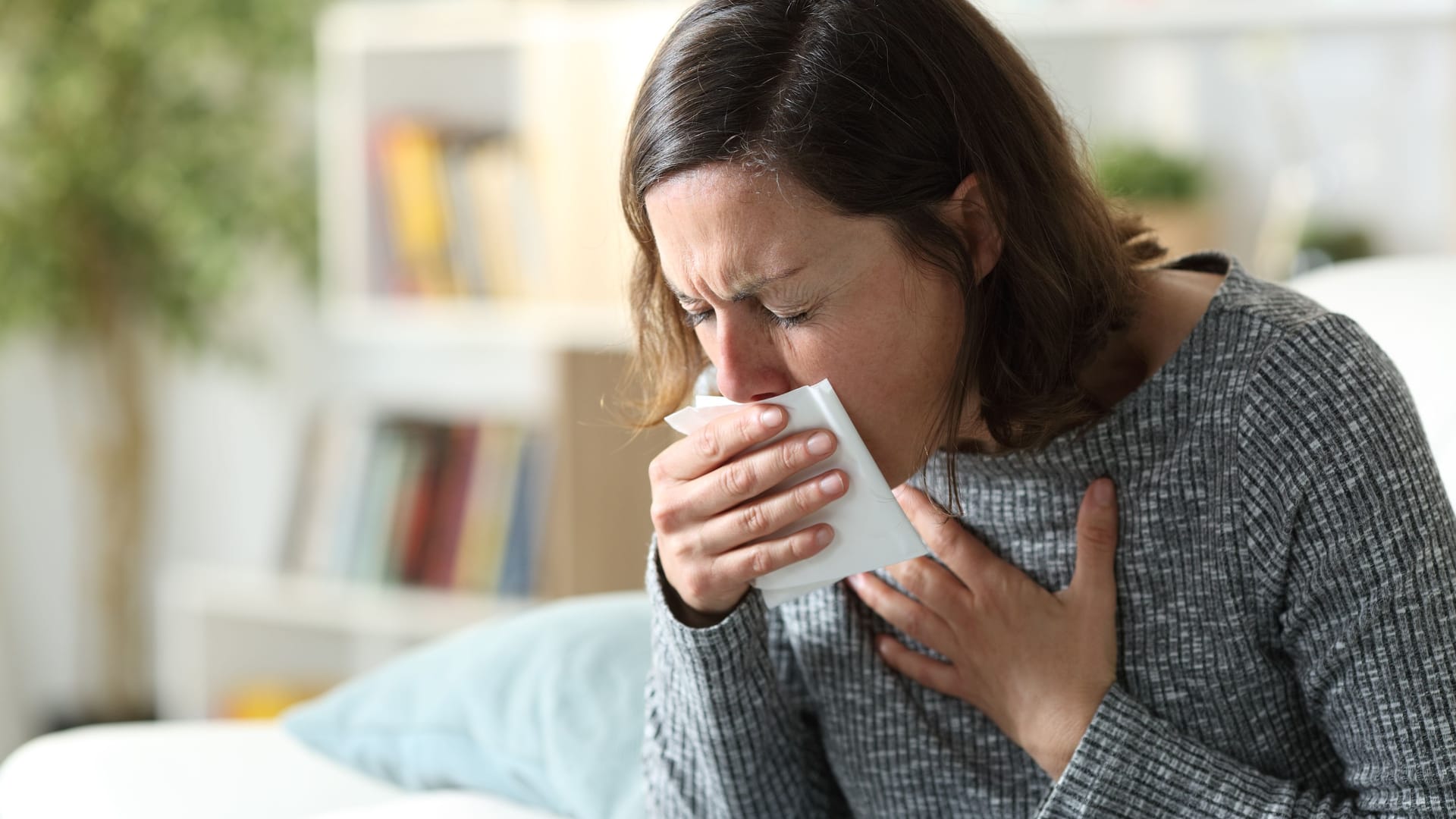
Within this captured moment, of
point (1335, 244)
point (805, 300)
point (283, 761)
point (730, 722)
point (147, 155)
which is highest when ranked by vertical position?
point (147, 155)

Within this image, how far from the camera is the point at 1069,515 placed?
101 cm

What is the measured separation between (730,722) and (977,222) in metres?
0.43

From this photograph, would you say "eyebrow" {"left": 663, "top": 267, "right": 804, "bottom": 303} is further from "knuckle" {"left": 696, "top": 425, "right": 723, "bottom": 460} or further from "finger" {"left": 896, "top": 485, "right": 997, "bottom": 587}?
"finger" {"left": 896, "top": 485, "right": 997, "bottom": 587}

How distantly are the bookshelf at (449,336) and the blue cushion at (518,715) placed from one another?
81cm

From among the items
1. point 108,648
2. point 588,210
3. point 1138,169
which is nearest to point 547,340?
point 588,210

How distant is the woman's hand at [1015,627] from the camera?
982 millimetres

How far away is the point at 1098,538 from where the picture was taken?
3.24 feet

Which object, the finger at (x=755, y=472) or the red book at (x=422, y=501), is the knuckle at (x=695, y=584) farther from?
the red book at (x=422, y=501)

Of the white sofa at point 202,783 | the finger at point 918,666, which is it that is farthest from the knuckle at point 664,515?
the white sofa at point 202,783

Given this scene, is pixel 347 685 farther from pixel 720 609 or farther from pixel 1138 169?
pixel 1138 169

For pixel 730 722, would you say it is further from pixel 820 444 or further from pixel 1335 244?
pixel 1335 244

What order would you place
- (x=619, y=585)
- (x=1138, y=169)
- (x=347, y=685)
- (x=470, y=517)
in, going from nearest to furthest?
(x=347, y=685)
(x=1138, y=169)
(x=619, y=585)
(x=470, y=517)

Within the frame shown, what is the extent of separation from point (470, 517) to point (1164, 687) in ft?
6.03

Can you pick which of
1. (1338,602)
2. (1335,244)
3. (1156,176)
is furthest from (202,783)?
(1335,244)
